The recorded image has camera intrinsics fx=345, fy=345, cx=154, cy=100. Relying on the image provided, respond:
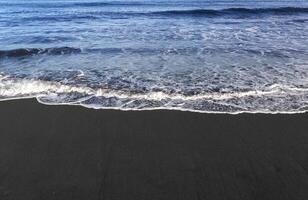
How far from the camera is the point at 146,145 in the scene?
19.1 feet

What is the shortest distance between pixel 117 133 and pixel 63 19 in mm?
18417

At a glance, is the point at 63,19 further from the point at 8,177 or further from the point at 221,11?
the point at 8,177

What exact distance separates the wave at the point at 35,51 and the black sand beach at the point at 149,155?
5.82 meters

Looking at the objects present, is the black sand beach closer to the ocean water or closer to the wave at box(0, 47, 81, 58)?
the ocean water

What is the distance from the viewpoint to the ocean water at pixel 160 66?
7789 mm

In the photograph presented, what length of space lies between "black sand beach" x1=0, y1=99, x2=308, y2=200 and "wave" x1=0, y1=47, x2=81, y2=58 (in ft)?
19.1

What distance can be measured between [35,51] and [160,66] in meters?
5.36

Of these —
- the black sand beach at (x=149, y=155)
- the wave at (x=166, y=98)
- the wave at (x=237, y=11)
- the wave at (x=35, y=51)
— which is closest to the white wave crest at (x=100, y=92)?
the wave at (x=166, y=98)

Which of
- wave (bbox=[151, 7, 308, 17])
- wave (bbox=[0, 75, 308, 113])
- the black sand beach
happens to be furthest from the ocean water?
wave (bbox=[151, 7, 308, 17])

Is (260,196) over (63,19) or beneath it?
beneath

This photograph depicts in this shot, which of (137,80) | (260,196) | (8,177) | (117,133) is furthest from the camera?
(137,80)

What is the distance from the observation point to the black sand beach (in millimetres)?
4629

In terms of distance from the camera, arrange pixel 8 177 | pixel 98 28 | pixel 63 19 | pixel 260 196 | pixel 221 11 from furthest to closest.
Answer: pixel 221 11 < pixel 63 19 < pixel 98 28 < pixel 8 177 < pixel 260 196

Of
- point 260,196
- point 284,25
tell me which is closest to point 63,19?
point 284,25
